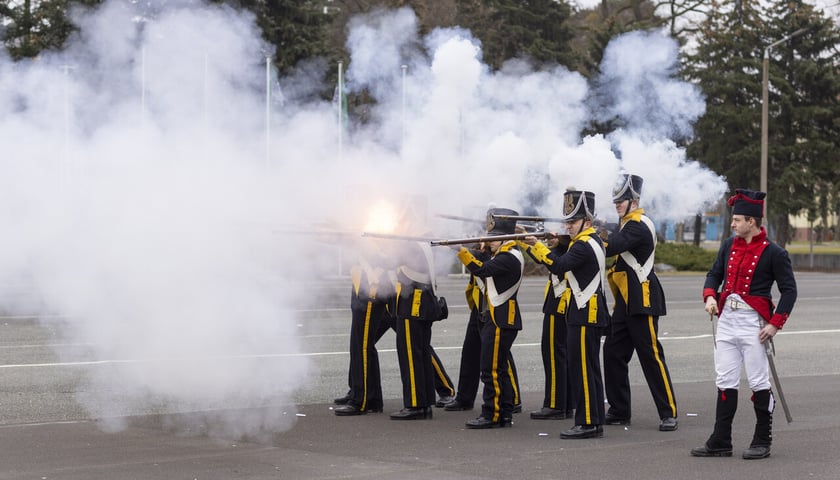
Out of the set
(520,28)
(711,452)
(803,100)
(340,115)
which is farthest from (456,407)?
(803,100)

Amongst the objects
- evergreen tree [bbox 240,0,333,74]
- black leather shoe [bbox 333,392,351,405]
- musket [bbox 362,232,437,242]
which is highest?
evergreen tree [bbox 240,0,333,74]

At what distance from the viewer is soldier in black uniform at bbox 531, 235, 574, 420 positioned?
384 inches

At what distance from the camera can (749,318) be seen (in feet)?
26.6

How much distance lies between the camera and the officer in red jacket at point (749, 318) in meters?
8.03

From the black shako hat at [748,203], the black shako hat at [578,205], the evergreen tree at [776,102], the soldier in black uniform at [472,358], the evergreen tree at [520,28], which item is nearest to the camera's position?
the black shako hat at [748,203]

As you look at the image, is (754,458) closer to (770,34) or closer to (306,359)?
(306,359)

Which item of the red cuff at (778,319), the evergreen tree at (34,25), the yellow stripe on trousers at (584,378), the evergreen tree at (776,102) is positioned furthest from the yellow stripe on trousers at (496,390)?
the evergreen tree at (776,102)

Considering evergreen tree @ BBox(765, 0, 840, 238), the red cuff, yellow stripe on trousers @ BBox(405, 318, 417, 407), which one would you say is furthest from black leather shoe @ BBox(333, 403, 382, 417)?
evergreen tree @ BBox(765, 0, 840, 238)

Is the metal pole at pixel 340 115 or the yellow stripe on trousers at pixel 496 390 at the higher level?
the metal pole at pixel 340 115

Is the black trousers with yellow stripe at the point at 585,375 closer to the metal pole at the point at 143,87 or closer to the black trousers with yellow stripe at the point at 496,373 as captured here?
the black trousers with yellow stripe at the point at 496,373

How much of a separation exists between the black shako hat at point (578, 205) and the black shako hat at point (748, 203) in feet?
4.34

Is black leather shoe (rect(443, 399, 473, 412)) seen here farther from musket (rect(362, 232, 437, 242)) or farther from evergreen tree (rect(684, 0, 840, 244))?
evergreen tree (rect(684, 0, 840, 244))

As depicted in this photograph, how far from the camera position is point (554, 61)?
23.8m

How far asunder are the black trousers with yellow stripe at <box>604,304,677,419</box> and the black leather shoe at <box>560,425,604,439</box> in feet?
2.19
